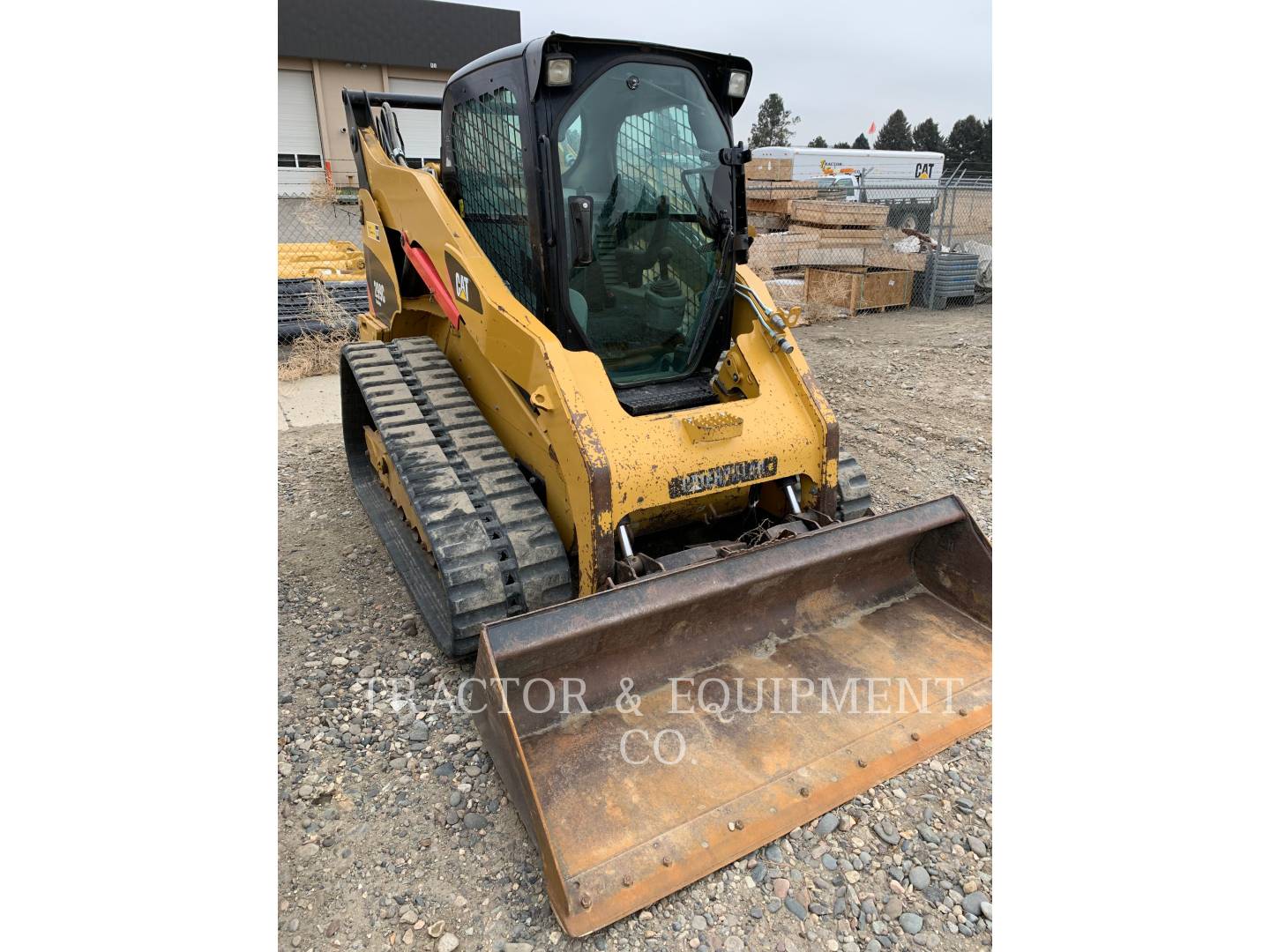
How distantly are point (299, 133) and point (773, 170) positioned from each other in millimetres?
17751

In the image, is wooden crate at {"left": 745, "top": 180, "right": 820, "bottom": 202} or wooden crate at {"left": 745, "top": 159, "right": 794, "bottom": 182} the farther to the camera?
wooden crate at {"left": 745, "top": 159, "right": 794, "bottom": 182}

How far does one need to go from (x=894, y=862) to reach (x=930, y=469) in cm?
311

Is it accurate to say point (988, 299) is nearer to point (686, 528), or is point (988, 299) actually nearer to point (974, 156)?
point (686, 528)

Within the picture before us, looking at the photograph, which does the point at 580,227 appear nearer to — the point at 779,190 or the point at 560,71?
the point at 560,71

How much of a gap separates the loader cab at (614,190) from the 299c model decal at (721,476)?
59 cm

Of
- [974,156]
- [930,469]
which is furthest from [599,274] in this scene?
[974,156]

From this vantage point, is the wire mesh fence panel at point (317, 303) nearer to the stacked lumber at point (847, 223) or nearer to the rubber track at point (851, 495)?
the rubber track at point (851, 495)

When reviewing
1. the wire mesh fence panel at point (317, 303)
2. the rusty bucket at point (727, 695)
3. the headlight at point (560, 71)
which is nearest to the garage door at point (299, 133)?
the wire mesh fence panel at point (317, 303)

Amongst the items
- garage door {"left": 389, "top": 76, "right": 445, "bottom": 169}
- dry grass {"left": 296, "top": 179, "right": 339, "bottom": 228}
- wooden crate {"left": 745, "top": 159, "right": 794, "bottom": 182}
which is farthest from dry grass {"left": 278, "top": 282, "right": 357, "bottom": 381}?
garage door {"left": 389, "top": 76, "right": 445, "bottom": 169}

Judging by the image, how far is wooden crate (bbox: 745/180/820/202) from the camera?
1187 centimetres

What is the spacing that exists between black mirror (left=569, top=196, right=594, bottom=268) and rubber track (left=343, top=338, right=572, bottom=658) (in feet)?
2.76

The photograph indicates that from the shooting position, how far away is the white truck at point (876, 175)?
12.3 metres

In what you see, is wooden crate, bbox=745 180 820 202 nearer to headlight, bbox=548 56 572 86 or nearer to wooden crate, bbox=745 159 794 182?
wooden crate, bbox=745 159 794 182

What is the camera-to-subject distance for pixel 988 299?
11.4 meters
